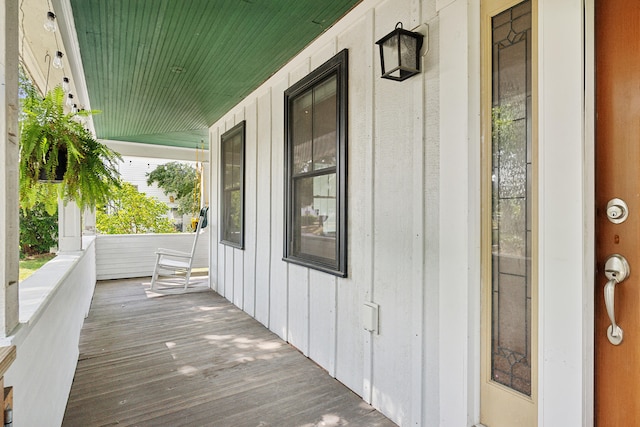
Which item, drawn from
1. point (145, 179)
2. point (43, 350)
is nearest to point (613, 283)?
point (43, 350)

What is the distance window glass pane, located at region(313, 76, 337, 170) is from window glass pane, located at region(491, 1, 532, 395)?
1.29 metres

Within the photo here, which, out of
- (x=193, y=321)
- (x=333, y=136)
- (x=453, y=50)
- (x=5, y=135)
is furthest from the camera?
(x=193, y=321)

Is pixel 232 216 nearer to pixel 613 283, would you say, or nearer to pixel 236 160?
pixel 236 160

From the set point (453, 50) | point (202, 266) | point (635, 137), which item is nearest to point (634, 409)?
point (635, 137)

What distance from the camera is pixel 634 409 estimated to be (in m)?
1.18

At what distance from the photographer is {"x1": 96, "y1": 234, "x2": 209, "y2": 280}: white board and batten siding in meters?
6.12

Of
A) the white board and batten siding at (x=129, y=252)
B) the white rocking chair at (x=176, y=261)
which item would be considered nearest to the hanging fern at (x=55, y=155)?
the white rocking chair at (x=176, y=261)

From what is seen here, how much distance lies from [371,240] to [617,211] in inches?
48.8

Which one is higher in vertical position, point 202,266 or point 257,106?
point 257,106

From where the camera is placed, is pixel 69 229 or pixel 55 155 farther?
pixel 69 229

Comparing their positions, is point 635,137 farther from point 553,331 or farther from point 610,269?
point 553,331

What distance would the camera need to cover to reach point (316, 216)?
287cm

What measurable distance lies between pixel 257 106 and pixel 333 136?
1.58 metres

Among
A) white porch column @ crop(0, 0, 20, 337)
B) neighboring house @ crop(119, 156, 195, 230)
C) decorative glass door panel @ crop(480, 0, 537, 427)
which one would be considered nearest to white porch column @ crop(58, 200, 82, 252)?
white porch column @ crop(0, 0, 20, 337)
